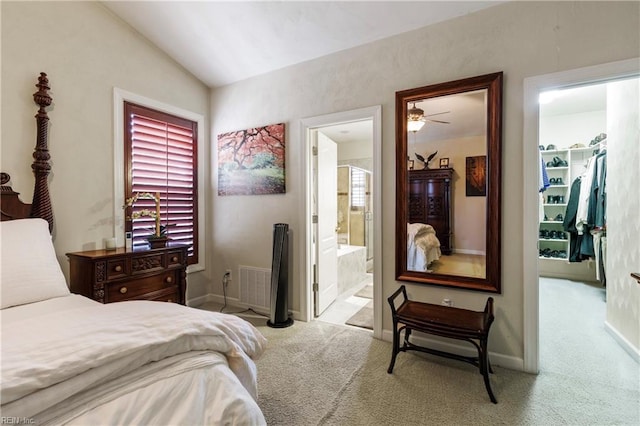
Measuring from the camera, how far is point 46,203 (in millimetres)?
2307

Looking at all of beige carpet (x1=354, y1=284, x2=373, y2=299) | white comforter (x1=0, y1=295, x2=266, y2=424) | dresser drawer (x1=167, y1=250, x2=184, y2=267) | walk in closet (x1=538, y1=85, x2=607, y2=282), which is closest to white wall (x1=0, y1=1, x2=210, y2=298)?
dresser drawer (x1=167, y1=250, x2=184, y2=267)

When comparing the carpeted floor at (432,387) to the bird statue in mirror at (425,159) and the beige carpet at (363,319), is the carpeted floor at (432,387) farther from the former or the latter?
the bird statue in mirror at (425,159)

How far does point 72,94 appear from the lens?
8.28 feet

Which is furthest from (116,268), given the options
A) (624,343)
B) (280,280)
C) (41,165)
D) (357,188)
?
(624,343)

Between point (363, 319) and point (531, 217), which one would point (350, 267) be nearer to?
point (363, 319)

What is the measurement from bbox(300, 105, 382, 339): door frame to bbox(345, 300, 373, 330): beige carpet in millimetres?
307

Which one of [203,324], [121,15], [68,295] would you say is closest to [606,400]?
[203,324]

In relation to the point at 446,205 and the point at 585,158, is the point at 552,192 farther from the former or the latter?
the point at 446,205

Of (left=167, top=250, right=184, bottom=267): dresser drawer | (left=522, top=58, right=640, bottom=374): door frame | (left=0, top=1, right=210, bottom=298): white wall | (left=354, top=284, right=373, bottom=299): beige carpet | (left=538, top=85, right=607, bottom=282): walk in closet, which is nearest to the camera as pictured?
(left=522, top=58, right=640, bottom=374): door frame

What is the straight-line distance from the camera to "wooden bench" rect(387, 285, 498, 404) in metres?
1.86

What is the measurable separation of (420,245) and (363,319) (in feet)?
3.74

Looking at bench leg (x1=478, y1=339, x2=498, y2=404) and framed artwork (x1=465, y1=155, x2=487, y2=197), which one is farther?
framed artwork (x1=465, y1=155, x2=487, y2=197)

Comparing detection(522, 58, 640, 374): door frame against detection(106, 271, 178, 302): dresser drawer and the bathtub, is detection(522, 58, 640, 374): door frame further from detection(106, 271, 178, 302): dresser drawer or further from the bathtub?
detection(106, 271, 178, 302): dresser drawer

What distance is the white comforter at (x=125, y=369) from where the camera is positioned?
79cm
